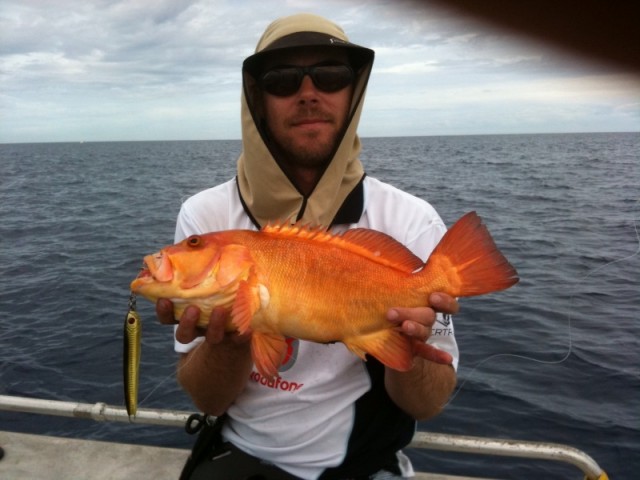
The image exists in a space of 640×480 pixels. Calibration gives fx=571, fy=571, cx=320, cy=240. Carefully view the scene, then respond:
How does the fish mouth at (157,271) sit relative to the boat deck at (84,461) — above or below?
above

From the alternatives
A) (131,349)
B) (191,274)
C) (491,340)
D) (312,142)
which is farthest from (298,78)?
(491,340)

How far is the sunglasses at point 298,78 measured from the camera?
320 cm

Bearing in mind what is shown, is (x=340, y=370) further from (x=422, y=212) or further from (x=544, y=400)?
(x=544, y=400)

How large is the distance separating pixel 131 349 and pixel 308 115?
5.39ft

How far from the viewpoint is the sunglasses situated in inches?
126

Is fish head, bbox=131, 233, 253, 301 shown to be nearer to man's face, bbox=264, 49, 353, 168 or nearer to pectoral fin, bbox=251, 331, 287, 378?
pectoral fin, bbox=251, 331, 287, 378

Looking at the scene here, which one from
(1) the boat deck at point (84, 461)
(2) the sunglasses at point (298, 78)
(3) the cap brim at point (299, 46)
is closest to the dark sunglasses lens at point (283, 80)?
(2) the sunglasses at point (298, 78)

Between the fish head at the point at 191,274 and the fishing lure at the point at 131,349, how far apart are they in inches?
27.5

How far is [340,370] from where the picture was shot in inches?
120

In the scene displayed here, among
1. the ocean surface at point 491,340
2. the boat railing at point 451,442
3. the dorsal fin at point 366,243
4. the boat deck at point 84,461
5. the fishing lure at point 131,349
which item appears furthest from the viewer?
the ocean surface at point 491,340

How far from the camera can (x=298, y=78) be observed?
126 inches

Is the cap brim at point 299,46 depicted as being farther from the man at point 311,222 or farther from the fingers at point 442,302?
the fingers at point 442,302

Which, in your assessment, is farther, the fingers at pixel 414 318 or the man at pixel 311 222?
the man at pixel 311 222

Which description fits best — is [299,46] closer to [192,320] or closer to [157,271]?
[157,271]
